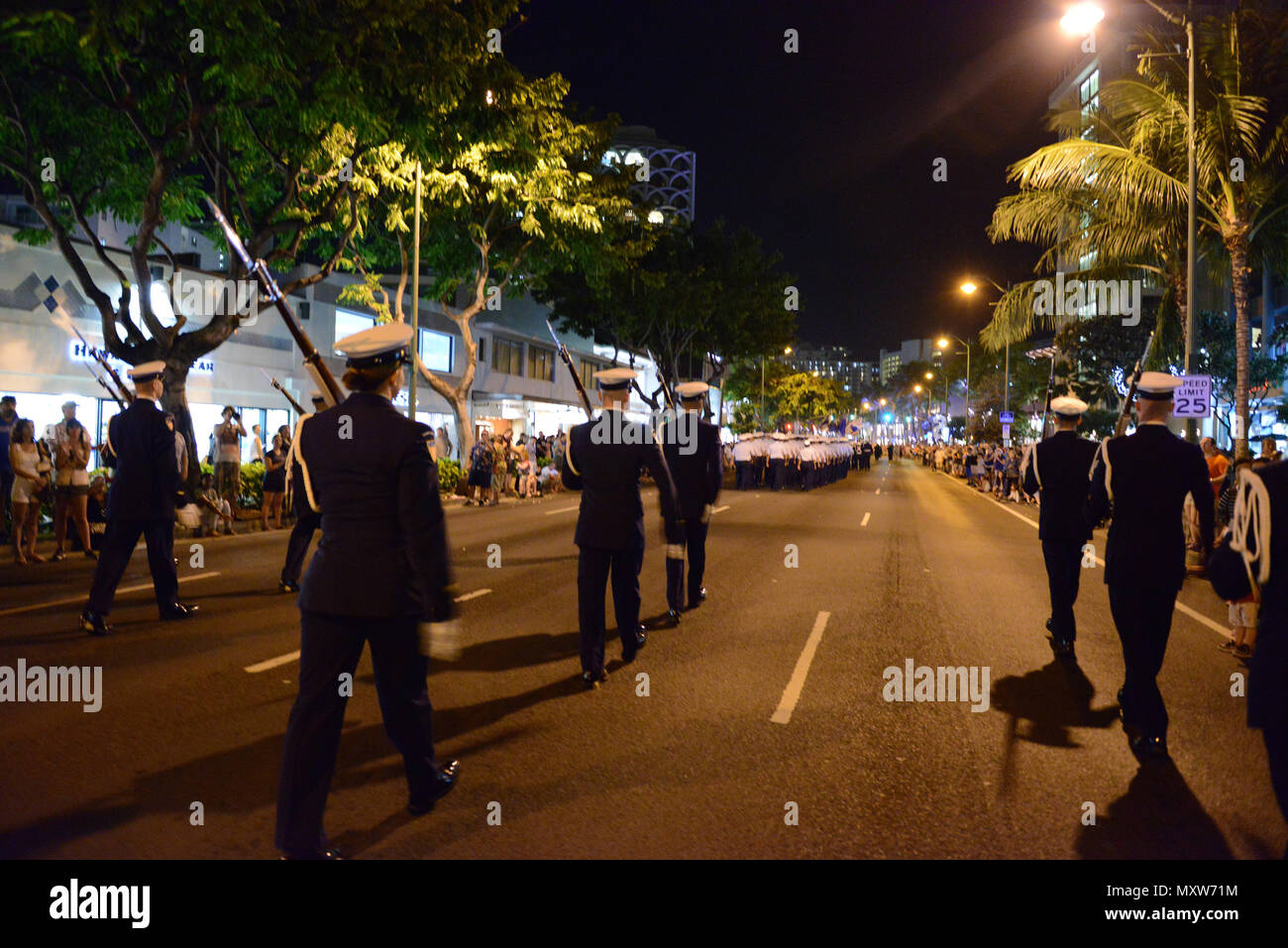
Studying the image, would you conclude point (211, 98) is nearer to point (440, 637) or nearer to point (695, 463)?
point (695, 463)

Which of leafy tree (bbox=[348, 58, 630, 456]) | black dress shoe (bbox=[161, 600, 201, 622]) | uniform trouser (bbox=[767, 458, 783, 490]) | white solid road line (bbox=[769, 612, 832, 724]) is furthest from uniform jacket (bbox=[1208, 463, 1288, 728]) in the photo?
uniform trouser (bbox=[767, 458, 783, 490])

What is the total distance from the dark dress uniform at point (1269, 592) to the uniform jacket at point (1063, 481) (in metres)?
3.92

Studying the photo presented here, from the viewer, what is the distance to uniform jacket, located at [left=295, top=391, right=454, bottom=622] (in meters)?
3.90

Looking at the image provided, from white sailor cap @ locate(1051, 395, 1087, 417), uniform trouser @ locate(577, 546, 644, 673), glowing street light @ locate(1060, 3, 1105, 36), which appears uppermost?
glowing street light @ locate(1060, 3, 1105, 36)

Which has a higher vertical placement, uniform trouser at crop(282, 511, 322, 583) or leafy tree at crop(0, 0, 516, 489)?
leafy tree at crop(0, 0, 516, 489)

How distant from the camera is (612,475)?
21.7 feet

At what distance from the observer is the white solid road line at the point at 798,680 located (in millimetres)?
5926

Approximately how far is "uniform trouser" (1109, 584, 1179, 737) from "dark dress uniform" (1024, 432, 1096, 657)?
1.95 meters

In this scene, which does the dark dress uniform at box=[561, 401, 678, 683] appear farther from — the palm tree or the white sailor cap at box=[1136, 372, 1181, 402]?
the palm tree

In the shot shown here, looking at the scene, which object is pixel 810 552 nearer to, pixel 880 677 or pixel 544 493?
pixel 880 677

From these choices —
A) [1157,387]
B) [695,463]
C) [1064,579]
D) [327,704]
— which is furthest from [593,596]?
[1064,579]

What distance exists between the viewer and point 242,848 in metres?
3.93

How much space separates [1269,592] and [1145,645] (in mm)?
2109

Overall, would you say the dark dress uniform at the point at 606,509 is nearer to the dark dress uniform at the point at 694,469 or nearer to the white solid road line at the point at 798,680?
the white solid road line at the point at 798,680
